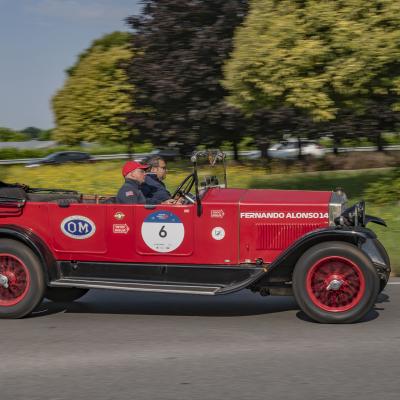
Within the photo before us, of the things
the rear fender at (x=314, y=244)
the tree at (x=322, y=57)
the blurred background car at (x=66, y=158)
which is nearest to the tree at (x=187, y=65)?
the tree at (x=322, y=57)

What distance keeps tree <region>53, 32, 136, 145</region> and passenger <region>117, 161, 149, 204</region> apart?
26.1m

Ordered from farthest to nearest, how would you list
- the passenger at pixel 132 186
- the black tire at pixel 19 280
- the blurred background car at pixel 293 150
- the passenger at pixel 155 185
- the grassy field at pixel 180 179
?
the blurred background car at pixel 293 150, the grassy field at pixel 180 179, the passenger at pixel 155 185, the passenger at pixel 132 186, the black tire at pixel 19 280

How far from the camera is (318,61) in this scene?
14594mm

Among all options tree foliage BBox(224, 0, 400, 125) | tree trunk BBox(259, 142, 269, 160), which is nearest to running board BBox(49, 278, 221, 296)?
tree foliage BBox(224, 0, 400, 125)

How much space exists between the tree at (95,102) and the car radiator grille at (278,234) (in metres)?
26.8

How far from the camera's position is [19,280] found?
756cm

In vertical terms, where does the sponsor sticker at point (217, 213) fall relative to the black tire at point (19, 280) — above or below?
above

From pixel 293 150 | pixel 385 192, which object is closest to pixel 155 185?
pixel 385 192

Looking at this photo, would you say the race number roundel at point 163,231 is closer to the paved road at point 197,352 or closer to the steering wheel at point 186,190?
the steering wheel at point 186,190

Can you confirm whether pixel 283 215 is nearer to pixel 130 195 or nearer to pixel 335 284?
pixel 335 284

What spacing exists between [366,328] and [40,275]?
286 centimetres

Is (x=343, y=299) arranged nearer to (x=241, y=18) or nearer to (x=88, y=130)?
(x=241, y=18)

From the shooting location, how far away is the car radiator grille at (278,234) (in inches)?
287

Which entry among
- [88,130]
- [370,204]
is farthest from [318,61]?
[88,130]
